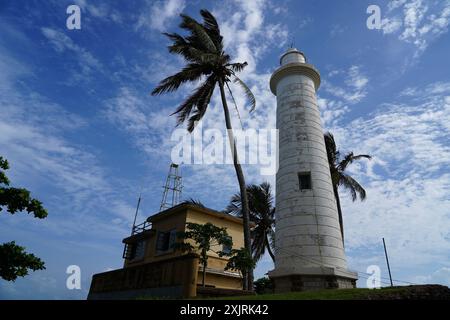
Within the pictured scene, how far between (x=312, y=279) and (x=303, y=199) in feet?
10.5

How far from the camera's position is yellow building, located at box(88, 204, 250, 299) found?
31.8ft

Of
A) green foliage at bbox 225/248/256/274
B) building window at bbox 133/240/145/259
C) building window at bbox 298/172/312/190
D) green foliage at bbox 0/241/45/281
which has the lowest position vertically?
green foliage at bbox 0/241/45/281

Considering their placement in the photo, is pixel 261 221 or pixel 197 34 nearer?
pixel 197 34

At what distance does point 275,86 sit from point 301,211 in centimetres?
780

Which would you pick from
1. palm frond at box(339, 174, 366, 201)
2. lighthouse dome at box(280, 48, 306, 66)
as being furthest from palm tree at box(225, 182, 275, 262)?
lighthouse dome at box(280, 48, 306, 66)

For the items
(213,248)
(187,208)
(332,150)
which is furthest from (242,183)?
(332,150)

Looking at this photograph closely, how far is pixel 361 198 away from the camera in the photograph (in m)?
24.6

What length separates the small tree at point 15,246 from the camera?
830 centimetres

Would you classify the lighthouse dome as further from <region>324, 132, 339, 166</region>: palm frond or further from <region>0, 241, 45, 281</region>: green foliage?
<region>0, 241, 45, 281</region>: green foliage

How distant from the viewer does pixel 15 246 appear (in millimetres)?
8484

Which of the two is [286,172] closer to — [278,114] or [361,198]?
[278,114]

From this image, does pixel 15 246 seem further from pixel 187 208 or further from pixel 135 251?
pixel 135 251
